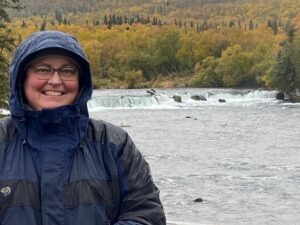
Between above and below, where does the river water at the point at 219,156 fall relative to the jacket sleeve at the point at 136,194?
below

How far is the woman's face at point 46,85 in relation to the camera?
8.62ft

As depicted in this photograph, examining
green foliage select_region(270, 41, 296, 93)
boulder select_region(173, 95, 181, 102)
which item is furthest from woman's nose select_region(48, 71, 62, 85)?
green foliage select_region(270, 41, 296, 93)

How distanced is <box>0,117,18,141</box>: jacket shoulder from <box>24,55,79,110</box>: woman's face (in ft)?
0.41

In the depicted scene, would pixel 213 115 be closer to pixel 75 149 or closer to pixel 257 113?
pixel 257 113

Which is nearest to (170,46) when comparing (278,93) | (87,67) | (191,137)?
(278,93)

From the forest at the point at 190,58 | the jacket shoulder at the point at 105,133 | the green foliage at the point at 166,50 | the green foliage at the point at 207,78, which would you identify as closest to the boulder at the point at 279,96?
the forest at the point at 190,58

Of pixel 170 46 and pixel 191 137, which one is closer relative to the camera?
pixel 191 137

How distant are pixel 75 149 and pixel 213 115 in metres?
41.0

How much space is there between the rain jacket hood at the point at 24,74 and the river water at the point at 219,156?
5.08 metres

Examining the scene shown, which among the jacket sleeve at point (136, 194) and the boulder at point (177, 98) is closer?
the jacket sleeve at point (136, 194)

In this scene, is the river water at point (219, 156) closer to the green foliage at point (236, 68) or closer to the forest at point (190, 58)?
the forest at point (190, 58)

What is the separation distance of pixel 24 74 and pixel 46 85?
109mm

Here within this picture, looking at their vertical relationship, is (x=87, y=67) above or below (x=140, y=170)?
above

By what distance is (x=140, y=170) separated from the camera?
8.66 feet
